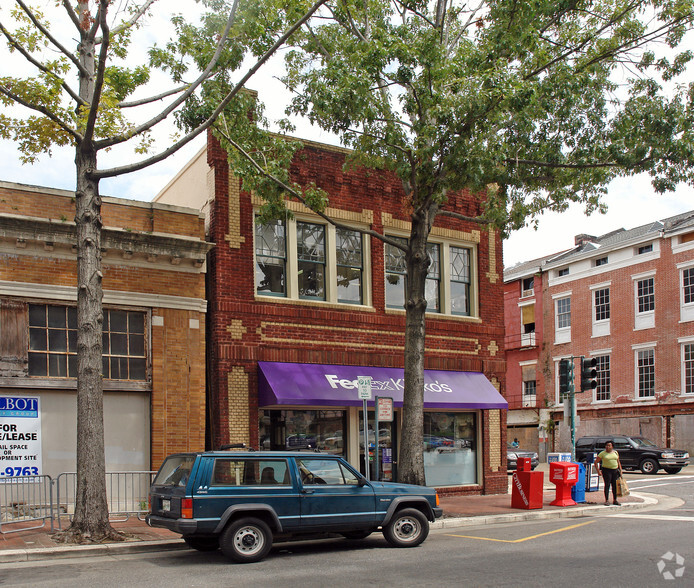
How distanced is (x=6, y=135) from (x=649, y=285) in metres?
32.7

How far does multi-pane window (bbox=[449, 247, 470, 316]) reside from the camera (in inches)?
808

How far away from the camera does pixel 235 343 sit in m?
16.5

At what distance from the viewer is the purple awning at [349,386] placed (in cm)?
1636

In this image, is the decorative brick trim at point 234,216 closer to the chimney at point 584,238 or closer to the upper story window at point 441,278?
the upper story window at point 441,278

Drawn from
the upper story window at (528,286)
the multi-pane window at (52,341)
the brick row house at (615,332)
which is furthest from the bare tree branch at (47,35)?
the upper story window at (528,286)

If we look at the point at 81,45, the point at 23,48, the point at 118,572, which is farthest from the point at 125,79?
the point at 118,572

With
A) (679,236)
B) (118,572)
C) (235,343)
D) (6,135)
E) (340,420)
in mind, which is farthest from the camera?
(679,236)

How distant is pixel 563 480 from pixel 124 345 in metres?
9.84

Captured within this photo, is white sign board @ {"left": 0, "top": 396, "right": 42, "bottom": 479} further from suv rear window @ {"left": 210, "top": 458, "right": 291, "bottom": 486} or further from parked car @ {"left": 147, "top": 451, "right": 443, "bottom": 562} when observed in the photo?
suv rear window @ {"left": 210, "top": 458, "right": 291, "bottom": 486}

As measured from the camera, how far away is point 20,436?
14.0m

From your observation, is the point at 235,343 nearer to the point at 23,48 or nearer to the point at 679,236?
the point at 23,48

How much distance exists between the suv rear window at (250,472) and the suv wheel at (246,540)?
1.78 feet

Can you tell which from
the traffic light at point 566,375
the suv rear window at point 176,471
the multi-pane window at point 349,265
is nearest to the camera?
the suv rear window at point 176,471

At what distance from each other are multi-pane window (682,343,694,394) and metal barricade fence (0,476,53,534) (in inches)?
1203
